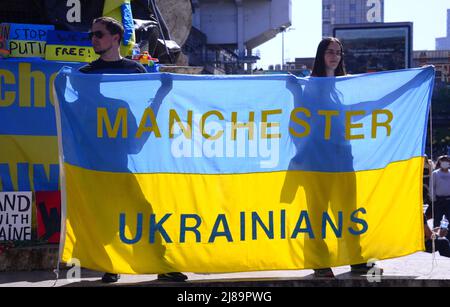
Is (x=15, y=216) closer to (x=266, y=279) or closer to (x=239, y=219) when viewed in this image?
(x=239, y=219)

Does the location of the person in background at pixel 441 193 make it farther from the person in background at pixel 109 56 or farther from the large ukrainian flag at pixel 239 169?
the person in background at pixel 109 56

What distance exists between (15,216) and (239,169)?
202 centimetres

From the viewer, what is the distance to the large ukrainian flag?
216 inches

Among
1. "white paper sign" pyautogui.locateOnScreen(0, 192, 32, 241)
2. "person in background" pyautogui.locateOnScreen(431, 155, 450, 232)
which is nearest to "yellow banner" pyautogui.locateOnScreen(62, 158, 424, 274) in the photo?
Result: "white paper sign" pyautogui.locateOnScreen(0, 192, 32, 241)

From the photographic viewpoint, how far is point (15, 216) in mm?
6406

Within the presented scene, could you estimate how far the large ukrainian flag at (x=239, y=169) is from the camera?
5.48 metres

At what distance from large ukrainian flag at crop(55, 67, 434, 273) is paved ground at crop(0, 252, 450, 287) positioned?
0.12 metres

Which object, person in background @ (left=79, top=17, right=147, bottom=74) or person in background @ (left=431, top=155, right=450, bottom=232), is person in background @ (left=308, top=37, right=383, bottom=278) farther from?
person in background @ (left=431, top=155, right=450, bottom=232)

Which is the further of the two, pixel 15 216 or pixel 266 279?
pixel 15 216

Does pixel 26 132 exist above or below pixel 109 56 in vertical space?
below

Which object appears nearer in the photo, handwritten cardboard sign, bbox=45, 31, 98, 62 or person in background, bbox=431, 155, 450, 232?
handwritten cardboard sign, bbox=45, 31, 98, 62

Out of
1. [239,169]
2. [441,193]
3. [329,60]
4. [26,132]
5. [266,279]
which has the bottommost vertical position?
[441,193]

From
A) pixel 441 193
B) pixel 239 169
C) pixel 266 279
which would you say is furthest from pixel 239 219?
pixel 441 193

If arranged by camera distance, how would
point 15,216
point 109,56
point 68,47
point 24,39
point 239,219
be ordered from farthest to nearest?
point 24,39 < point 68,47 < point 15,216 < point 109,56 < point 239,219
